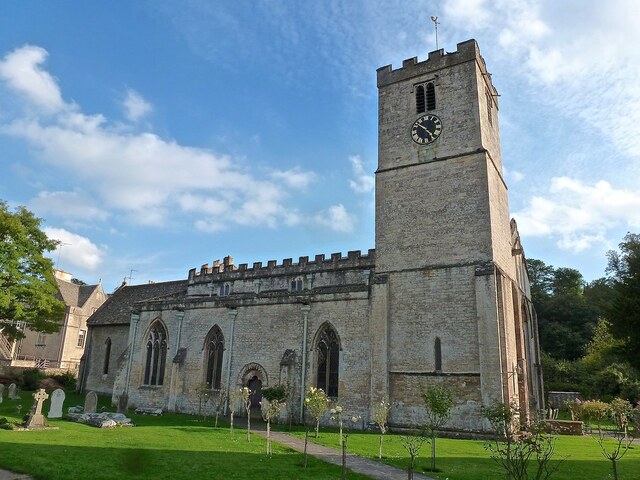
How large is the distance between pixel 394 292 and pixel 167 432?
1128 centimetres

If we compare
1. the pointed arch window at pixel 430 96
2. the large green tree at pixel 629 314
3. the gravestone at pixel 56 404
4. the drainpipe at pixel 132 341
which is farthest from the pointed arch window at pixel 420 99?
the gravestone at pixel 56 404

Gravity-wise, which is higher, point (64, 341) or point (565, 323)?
point (565, 323)

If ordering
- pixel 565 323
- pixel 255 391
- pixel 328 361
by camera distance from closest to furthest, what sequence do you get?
pixel 328 361 < pixel 255 391 < pixel 565 323

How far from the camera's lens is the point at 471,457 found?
14.3m

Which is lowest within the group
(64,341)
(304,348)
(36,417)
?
(36,417)

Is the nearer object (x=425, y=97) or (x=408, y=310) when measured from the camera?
(x=408, y=310)

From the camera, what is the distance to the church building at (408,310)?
19.8 meters

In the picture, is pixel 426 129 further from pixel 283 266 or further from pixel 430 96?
pixel 283 266

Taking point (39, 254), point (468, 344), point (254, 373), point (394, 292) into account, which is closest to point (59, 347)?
point (39, 254)

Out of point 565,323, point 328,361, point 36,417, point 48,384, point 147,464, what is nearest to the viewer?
point 147,464

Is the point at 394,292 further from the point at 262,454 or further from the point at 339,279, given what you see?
the point at 262,454

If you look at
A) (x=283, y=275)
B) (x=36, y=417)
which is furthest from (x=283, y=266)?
(x=36, y=417)

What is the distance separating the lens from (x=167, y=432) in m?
17.2

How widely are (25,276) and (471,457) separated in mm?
26192
